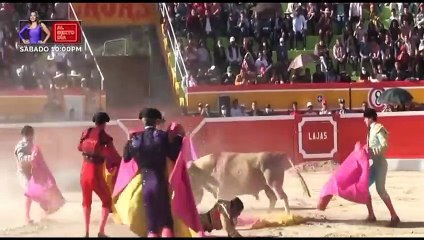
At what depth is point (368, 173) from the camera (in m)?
9.03

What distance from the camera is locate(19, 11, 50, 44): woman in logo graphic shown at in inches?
700

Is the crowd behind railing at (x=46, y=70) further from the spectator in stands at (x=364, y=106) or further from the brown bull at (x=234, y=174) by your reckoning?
the brown bull at (x=234, y=174)

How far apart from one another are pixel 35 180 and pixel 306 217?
2.90 m

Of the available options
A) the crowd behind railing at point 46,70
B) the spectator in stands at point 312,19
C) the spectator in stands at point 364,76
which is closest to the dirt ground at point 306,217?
the crowd behind railing at point 46,70

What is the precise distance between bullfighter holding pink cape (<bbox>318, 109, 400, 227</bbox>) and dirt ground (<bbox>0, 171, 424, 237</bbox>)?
24 centimetres

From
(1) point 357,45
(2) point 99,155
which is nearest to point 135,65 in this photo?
(1) point 357,45

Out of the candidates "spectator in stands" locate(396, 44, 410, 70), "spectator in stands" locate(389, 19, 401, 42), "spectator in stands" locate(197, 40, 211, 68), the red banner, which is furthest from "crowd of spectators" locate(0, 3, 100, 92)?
"spectator in stands" locate(389, 19, 401, 42)

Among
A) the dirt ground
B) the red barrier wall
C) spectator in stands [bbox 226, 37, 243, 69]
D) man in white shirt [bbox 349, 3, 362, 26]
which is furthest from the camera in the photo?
man in white shirt [bbox 349, 3, 362, 26]

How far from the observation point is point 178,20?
18.5 m

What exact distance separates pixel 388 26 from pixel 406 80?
2799 mm

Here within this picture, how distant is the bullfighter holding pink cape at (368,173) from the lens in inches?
349

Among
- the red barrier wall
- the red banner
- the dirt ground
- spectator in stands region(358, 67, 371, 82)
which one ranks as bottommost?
the dirt ground

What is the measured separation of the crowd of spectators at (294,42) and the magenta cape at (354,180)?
25.4 feet

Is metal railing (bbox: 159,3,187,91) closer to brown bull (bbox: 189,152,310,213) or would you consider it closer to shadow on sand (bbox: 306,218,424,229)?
brown bull (bbox: 189,152,310,213)
